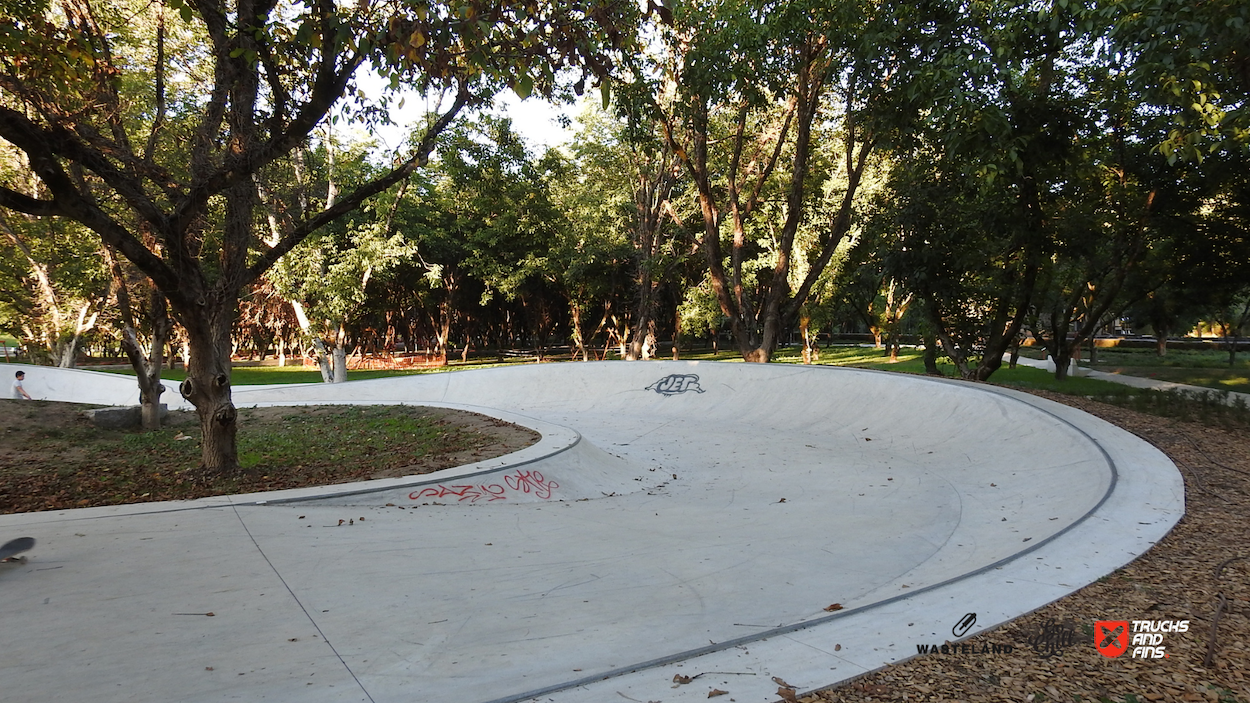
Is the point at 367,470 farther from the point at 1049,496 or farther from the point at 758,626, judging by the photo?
the point at 1049,496

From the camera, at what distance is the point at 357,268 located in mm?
20422

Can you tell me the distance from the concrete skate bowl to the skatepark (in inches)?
1.3

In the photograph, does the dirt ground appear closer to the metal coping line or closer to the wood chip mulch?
the metal coping line

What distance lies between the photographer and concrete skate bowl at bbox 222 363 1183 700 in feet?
11.8

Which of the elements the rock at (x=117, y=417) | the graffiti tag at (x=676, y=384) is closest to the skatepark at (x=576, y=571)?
the graffiti tag at (x=676, y=384)

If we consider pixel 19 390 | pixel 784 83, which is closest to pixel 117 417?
pixel 19 390

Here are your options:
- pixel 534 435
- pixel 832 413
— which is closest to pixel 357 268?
pixel 534 435

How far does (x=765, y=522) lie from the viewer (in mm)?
6301

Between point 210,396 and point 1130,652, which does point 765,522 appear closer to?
point 1130,652

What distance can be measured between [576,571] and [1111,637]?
118 inches

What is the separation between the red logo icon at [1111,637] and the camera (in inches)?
118

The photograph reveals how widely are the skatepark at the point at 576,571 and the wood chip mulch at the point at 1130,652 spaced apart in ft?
0.57

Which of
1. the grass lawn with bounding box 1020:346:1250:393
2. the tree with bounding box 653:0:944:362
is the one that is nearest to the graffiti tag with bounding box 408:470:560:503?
the tree with bounding box 653:0:944:362

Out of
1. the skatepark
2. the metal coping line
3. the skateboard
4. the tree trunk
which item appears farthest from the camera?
the tree trunk
